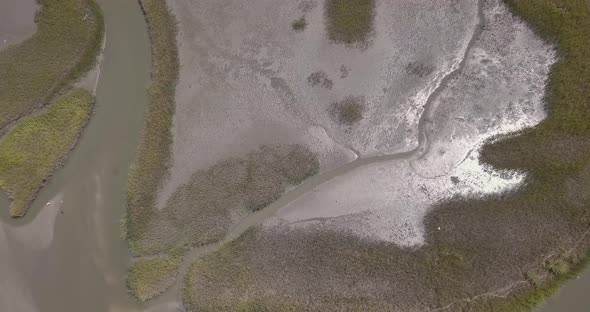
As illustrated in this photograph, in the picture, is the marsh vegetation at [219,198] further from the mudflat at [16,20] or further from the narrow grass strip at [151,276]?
the mudflat at [16,20]

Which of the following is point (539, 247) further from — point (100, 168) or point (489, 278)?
point (100, 168)

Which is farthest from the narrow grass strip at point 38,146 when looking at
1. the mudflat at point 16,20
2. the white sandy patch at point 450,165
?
the white sandy patch at point 450,165

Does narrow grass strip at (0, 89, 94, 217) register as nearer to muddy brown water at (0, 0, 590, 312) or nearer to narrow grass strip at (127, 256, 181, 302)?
muddy brown water at (0, 0, 590, 312)

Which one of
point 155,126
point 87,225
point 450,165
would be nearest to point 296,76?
Result: point 155,126

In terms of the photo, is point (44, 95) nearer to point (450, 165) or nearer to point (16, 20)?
point (16, 20)

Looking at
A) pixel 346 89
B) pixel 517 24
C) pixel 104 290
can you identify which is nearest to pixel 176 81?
pixel 346 89

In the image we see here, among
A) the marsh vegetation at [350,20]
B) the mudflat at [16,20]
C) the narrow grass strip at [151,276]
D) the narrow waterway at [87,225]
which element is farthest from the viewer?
the mudflat at [16,20]
